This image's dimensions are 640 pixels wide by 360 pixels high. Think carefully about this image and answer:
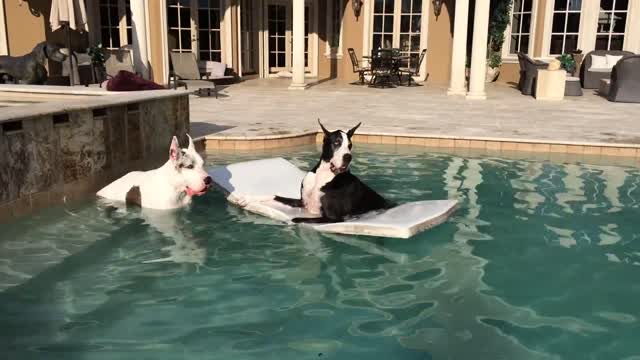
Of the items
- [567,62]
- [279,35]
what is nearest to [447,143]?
[567,62]

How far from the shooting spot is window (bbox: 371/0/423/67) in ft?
54.1

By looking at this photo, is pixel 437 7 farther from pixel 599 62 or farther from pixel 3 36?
pixel 3 36

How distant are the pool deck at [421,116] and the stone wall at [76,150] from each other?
1.53 m

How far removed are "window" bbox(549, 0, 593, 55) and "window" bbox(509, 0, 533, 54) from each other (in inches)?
25.4

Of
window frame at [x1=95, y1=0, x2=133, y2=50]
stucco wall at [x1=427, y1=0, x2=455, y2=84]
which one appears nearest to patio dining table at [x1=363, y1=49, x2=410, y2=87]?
stucco wall at [x1=427, y1=0, x2=455, y2=84]

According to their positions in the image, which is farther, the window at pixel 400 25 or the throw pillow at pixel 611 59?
the window at pixel 400 25

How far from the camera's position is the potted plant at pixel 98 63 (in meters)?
12.3

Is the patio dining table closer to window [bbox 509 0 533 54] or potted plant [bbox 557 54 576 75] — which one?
window [bbox 509 0 533 54]

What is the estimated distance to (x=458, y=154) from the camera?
7574 mm

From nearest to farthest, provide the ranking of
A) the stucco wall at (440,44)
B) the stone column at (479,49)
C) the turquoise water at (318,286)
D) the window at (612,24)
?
the turquoise water at (318,286) < the stone column at (479,49) < the window at (612,24) < the stucco wall at (440,44)

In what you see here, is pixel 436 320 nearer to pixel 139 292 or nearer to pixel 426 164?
pixel 139 292

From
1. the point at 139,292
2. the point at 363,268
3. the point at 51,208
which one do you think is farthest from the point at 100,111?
the point at 363,268

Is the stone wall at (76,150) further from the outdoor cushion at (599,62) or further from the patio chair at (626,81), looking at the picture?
the outdoor cushion at (599,62)

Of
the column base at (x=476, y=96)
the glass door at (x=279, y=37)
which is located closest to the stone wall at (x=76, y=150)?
the column base at (x=476, y=96)
